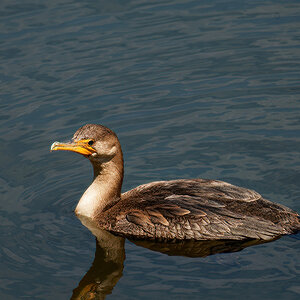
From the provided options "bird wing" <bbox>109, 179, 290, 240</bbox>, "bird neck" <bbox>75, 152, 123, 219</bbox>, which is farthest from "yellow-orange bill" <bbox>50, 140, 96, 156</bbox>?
"bird wing" <bbox>109, 179, 290, 240</bbox>

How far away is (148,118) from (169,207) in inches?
130

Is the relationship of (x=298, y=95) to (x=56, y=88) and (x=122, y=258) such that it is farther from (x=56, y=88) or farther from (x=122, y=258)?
(x=122, y=258)

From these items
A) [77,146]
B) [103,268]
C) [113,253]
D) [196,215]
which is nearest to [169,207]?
[196,215]

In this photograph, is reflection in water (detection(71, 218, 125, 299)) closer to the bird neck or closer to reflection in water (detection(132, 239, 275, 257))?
the bird neck

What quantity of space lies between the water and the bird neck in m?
0.23

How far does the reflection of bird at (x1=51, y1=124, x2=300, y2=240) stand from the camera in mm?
8391

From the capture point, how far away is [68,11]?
15.3 m

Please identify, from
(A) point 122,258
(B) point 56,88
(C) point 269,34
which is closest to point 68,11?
(B) point 56,88

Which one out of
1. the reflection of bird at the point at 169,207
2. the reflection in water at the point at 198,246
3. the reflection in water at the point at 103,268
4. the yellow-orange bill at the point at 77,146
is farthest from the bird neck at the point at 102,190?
the reflection in water at the point at 198,246

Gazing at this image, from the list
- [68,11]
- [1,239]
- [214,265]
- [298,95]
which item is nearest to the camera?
[214,265]

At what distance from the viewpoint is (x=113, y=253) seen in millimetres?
8492

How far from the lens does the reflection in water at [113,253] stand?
7.73 metres

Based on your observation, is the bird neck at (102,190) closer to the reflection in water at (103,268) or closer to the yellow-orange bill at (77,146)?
the reflection in water at (103,268)

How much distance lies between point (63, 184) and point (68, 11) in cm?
632
